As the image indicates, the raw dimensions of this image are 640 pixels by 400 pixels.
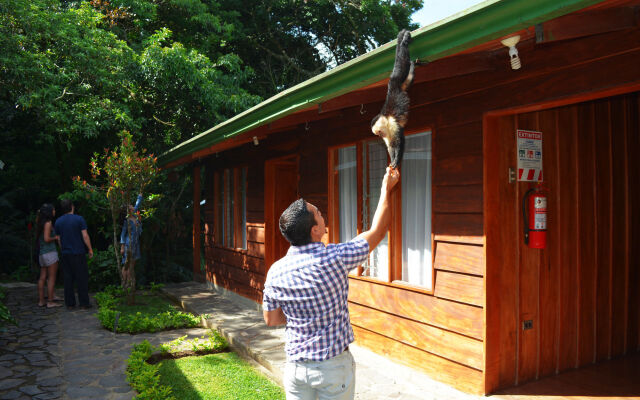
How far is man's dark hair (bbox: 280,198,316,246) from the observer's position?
232 centimetres

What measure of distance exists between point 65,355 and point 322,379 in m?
4.88

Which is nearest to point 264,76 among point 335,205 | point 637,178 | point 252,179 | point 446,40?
point 252,179

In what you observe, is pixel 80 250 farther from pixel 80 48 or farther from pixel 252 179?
pixel 80 48

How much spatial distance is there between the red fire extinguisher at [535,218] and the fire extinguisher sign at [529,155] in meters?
0.13

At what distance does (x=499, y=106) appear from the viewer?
394cm

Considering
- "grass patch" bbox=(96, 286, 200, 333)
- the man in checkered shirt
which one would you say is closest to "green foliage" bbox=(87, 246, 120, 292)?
"grass patch" bbox=(96, 286, 200, 333)

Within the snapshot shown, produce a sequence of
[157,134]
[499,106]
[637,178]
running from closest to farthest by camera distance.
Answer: [499,106] → [637,178] → [157,134]

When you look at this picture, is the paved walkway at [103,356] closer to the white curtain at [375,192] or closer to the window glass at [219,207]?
the white curtain at [375,192]

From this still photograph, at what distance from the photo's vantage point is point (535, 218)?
4062 mm

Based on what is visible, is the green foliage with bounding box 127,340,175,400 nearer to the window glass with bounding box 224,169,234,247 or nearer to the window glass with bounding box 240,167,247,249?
the window glass with bounding box 240,167,247,249

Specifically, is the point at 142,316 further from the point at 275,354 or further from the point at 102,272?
the point at 102,272

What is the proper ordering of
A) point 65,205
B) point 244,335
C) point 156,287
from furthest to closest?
1. point 156,287
2. point 65,205
3. point 244,335

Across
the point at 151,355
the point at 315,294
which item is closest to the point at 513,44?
the point at 315,294

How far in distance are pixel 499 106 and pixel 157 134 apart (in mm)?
10104
